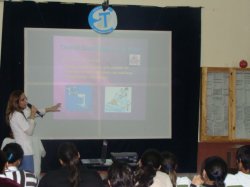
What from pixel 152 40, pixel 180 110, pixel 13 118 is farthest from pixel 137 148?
pixel 13 118

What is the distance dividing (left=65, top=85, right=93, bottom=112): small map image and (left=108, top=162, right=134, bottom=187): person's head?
3.32 meters

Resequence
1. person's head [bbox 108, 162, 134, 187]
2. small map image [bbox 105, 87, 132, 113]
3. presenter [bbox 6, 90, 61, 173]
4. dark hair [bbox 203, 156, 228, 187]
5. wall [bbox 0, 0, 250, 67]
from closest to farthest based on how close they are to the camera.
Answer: person's head [bbox 108, 162, 134, 187] → dark hair [bbox 203, 156, 228, 187] → presenter [bbox 6, 90, 61, 173] → small map image [bbox 105, 87, 132, 113] → wall [bbox 0, 0, 250, 67]

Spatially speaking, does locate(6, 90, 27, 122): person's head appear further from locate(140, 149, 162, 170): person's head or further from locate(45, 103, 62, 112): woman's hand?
locate(140, 149, 162, 170): person's head

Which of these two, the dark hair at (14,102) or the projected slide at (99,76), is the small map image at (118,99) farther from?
the dark hair at (14,102)

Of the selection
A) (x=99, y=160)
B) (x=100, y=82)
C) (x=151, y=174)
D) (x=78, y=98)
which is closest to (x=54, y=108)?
(x=78, y=98)

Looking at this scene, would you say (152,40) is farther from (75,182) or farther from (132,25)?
(75,182)

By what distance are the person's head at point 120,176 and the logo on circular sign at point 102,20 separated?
11.0ft

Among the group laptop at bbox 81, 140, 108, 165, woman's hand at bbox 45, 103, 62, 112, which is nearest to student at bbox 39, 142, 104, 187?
laptop at bbox 81, 140, 108, 165

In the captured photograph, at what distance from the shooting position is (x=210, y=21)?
20.6 feet

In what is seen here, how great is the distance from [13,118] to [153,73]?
7.17 feet

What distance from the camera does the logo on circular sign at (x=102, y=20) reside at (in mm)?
5785

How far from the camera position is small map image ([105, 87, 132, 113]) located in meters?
6.07

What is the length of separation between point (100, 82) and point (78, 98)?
0.38 meters

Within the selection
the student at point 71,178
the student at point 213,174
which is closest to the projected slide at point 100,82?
the student at point 71,178
